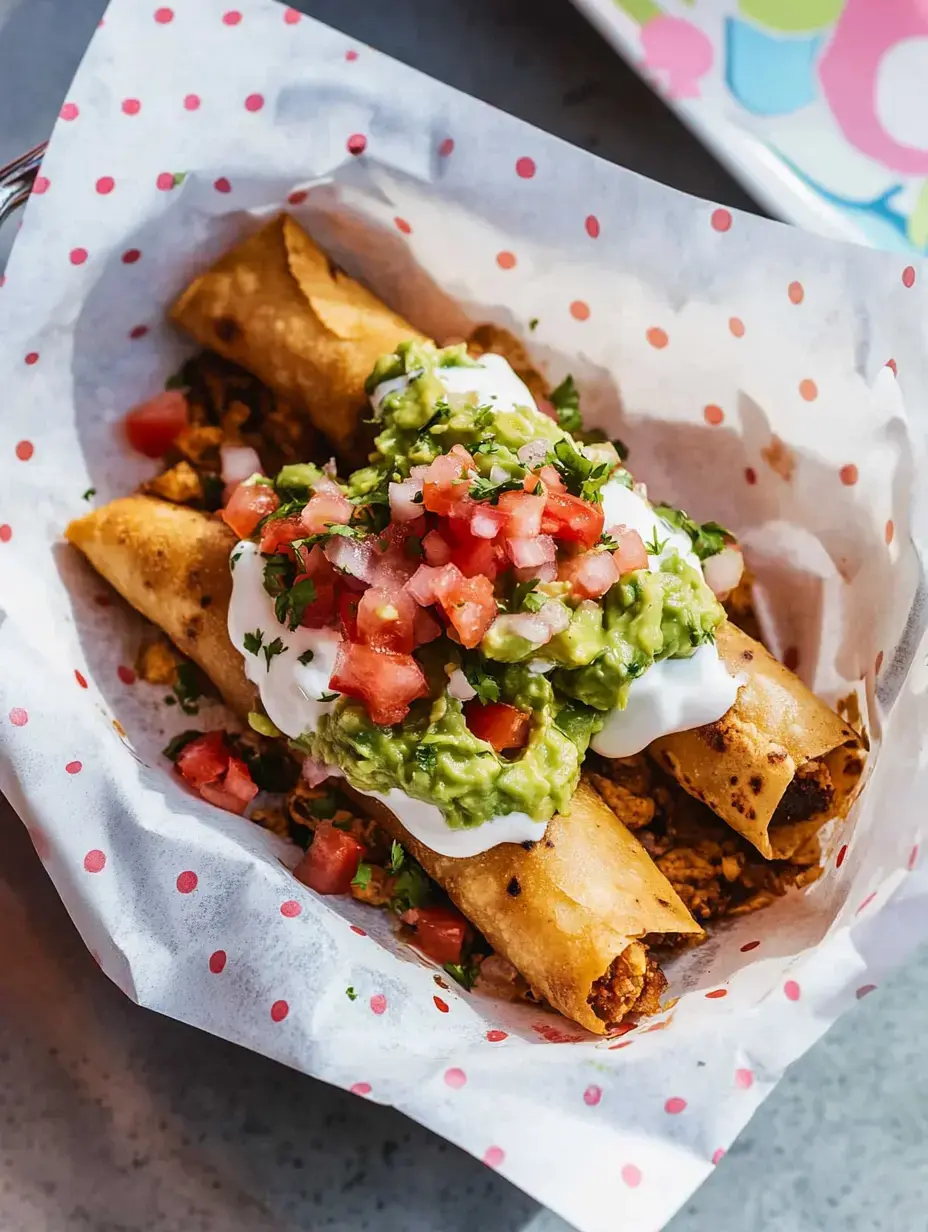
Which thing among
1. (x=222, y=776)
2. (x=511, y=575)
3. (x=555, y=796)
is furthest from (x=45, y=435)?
(x=555, y=796)

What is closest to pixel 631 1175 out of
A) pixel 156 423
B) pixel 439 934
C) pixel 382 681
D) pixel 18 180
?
pixel 439 934

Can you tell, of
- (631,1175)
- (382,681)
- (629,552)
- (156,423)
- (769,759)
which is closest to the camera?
(631,1175)

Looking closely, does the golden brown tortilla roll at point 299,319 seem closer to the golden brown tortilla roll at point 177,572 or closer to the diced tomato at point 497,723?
the golden brown tortilla roll at point 177,572

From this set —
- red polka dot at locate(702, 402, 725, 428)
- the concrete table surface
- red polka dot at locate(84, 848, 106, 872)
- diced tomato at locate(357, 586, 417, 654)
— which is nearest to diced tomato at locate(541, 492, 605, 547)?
diced tomato at locate(357, 586, 417, 654)

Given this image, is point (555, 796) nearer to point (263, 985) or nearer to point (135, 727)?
point (263, 985)

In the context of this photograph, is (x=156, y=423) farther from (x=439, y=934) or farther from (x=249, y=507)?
(x=439, y=934)

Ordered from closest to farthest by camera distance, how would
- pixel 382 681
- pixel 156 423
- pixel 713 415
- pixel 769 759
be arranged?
1. pixel 382 681
2. pixel 769 759
3. pixel 713 415
4. pixel 156 423

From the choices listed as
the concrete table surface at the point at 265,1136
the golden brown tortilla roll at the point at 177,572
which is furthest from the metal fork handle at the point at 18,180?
the concrete table surface at the point at 265,1136
